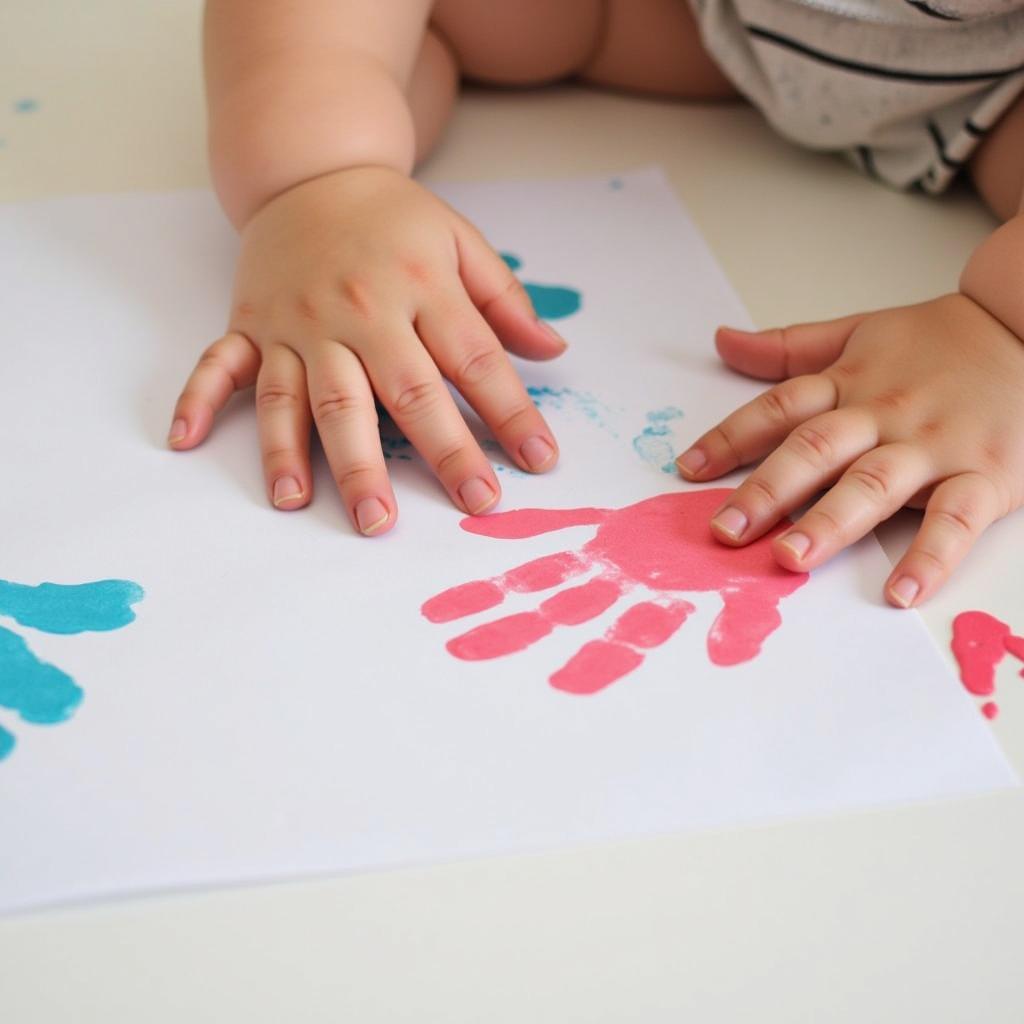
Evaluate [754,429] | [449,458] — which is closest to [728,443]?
[754,429]

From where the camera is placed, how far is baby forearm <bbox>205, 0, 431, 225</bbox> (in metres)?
0.60

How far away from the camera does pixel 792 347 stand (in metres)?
0.57

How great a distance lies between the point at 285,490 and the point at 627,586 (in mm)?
142

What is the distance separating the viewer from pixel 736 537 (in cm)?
48

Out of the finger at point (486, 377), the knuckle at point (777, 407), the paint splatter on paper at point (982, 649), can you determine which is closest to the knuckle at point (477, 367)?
the finger at point (486, 377)

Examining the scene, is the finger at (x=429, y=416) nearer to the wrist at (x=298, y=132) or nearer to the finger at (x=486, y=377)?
the finger at (x=486, y=377)

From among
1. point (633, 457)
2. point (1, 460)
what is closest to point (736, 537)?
point (633, 457)

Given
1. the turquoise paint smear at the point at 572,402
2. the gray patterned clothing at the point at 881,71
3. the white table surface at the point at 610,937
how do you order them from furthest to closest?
1. the gray patterned clothing at the point at 881,71
2. the turquoise paint smear at the point at 572,402
3. the white table surface at the point at 610,937

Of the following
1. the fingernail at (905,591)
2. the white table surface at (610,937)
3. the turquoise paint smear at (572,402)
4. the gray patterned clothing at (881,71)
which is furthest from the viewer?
the gray patterned clothing at (881,71)

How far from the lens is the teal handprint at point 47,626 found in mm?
407

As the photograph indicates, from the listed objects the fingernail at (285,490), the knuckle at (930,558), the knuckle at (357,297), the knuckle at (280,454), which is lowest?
the fingernail at (285,490)

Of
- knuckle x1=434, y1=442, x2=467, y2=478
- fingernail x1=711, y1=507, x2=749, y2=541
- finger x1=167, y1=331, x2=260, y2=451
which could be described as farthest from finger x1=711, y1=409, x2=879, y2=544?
finger x1=167, y1=331, x2=260, y2=451

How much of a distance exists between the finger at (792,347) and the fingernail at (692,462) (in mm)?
79

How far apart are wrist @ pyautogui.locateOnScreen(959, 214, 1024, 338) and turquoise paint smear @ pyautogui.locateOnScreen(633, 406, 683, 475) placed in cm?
14
